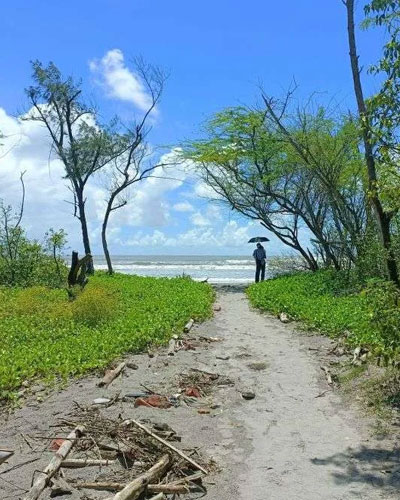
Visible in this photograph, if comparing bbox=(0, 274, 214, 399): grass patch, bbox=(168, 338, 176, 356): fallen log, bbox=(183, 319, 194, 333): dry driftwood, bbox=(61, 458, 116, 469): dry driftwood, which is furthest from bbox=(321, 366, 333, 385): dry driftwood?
bbox=(61, 458, 116, 469): dry driftwood

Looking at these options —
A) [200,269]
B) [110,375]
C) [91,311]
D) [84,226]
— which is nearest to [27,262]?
[84,226]

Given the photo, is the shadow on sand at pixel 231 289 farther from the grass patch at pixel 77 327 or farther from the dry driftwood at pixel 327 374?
the dry driftwood at pixel 327 374

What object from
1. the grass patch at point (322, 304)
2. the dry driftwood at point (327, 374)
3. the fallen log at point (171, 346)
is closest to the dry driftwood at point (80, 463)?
the grass patch at point (322, 304)

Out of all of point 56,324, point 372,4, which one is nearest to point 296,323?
point 56,324

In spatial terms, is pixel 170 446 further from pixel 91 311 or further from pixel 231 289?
pixel 231 289

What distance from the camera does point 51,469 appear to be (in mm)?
4902

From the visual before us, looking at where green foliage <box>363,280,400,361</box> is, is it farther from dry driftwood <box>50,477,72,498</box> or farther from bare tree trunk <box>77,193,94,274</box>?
bare tree trunk <box>77,193,94,274</box>

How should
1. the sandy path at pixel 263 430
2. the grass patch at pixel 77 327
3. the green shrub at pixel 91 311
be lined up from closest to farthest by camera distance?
1. the sandy path at pixel 263 430
2. the grass patch at pixel 77 327
3. the green shrub at pixel 91 311

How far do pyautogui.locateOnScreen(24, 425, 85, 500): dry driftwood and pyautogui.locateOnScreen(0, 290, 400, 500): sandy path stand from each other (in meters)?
0.20

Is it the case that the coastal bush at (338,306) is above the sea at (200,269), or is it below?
below

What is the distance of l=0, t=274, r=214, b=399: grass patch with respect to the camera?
28.7 ft

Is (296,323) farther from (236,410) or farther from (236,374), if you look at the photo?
(236,410)

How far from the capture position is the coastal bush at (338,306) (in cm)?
650

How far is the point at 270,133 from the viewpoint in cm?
2181
